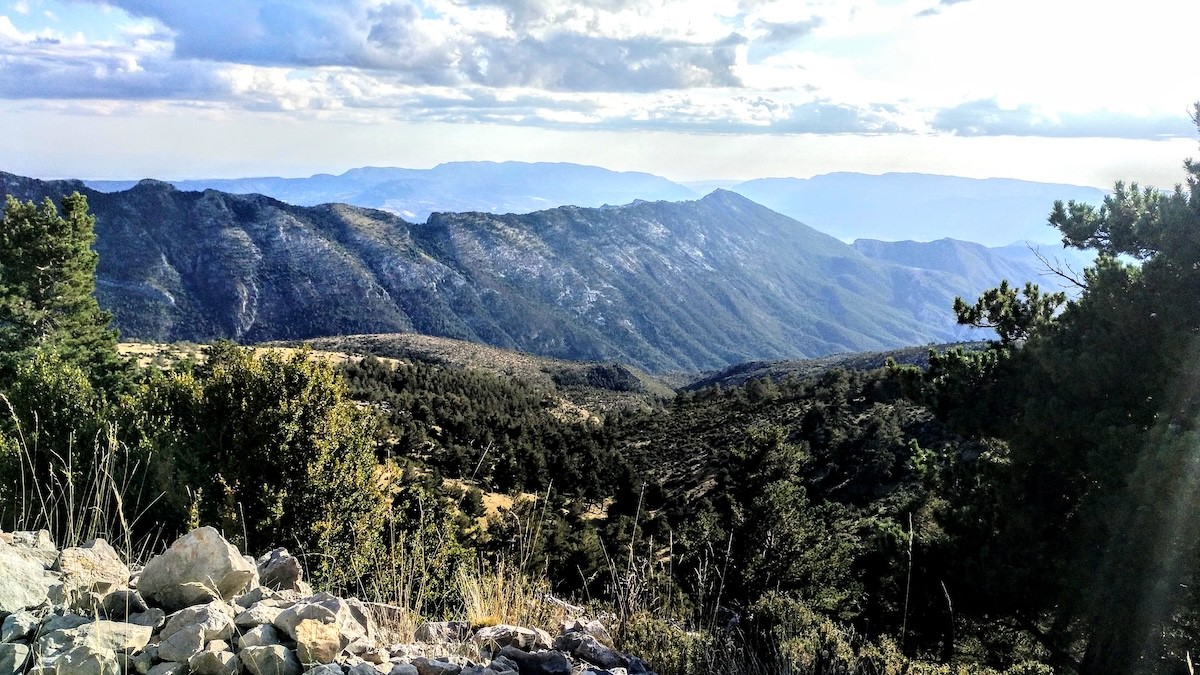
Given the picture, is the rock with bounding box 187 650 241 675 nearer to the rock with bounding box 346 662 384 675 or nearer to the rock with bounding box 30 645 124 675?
the rock with bounding box 30 645 124 675

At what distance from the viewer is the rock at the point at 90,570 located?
3547 millimetres

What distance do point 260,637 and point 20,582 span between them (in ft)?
4.68

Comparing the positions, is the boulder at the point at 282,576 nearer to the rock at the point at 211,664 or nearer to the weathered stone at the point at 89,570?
the weathered stone at the point at 89,570

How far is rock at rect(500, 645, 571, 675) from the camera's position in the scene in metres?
3.80

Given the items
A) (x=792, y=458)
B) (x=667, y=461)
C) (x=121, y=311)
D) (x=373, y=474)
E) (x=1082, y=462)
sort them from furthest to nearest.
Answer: (x=121, y=311) < (x=667, y=461) < (x=792, y=458) < (x=373, y=474) < (x=1082, y=462)

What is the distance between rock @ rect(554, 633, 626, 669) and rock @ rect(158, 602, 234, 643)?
1854mm

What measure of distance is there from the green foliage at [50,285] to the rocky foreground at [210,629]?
88.0 feet

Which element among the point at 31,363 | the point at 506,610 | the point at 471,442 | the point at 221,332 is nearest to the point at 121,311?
the point at 221,332

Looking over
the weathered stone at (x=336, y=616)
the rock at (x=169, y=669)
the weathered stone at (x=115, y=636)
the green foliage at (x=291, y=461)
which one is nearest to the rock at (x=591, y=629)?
the weathered stone at (x=336, y=616)

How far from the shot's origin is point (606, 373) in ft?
424

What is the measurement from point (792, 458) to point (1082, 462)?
1315 centimetres

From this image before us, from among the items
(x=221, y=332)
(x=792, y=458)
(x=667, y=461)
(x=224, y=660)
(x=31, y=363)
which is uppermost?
(x=224, y=660)

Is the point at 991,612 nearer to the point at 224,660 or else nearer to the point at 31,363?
the point at 224,660

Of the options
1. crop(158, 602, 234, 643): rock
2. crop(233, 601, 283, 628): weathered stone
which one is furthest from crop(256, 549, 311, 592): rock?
crop(158, 602, 234, 643): rock
